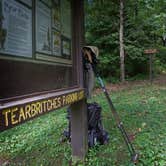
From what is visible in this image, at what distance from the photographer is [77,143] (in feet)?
12.4

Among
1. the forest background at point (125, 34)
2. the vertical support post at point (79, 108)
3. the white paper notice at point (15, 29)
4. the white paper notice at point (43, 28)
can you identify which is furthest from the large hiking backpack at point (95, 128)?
the forest background at point (125, 34)

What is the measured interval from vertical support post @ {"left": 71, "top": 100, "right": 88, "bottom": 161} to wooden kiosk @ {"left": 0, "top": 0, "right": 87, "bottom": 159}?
312 millimetres

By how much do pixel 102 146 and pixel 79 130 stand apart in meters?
0.49

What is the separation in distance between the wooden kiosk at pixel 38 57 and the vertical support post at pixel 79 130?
0.31 meters

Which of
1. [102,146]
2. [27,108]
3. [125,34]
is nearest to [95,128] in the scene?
[102,146]

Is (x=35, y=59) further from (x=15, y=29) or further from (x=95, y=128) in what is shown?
(x=95, y=128)

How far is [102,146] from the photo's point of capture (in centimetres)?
397

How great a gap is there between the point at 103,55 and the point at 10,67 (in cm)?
1066

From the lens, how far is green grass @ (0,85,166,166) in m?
3.63

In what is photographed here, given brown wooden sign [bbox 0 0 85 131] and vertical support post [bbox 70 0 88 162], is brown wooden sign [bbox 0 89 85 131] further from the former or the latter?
vertical support post [bbox 70 0 88 162]

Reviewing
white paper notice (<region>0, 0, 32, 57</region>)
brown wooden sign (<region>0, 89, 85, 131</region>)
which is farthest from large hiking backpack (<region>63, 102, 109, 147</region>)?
white paper notice (<region>0, 0, 32, 57</region>)

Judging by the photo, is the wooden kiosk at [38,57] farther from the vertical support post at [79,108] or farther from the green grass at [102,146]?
the green grass at [102,146]

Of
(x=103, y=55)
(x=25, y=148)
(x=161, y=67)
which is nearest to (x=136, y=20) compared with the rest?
(x=103, y=55)

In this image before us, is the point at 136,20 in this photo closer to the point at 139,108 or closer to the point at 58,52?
the point at 139,108
